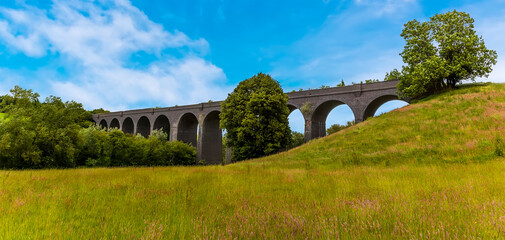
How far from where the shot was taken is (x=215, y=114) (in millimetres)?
43500

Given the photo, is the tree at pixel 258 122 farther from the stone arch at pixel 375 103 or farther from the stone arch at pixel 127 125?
the stone arch at pixel 127 125

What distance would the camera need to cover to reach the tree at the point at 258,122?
25.7m

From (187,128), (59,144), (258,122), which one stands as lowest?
(59,144)

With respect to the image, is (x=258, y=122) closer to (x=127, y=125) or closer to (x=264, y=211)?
(x=264, y=211)

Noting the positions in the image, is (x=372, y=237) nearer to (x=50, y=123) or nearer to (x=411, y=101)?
(x=411, y=101)

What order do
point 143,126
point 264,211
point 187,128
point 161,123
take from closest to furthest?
1. point 264,211
2. point 187,128
3. point 161,123
4. point 143,126

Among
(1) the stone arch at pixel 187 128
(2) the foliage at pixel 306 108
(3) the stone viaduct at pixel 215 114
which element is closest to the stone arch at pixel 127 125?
(3) the stone viaduct at pixel 215 114

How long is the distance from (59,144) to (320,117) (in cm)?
3348

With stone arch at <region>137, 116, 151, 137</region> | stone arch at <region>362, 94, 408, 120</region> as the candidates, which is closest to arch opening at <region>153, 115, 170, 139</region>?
stone arch at <region>137, 116, 151, 137</region>

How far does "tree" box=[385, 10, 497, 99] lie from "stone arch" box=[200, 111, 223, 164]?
28999 millimetres

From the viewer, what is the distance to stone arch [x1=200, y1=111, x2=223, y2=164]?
43.3 metres

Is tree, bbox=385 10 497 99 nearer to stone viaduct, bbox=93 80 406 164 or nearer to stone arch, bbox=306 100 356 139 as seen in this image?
stone viaduct, bbox=93 80 406 164

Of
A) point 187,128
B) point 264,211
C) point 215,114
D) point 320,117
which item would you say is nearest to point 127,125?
point 187,128

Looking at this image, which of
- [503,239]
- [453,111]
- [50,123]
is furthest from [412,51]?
[50,123]
